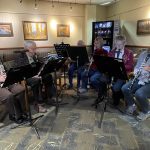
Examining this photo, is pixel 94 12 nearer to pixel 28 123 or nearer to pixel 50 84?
pixel 50 84

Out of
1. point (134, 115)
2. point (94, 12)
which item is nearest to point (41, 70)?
point (134, 115)

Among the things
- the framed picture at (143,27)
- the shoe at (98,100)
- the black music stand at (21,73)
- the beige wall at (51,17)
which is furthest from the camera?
the beige wall at (51,17)

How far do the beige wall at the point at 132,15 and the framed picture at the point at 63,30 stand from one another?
6.28 feet

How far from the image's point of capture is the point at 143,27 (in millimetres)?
5352

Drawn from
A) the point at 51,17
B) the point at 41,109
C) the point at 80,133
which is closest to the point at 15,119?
the point at 41,109

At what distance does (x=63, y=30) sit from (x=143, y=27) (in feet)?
10.1

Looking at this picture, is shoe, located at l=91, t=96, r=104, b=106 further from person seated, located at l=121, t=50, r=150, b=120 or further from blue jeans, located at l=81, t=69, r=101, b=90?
person seated, located at l=121, t=50, r=150, b=120

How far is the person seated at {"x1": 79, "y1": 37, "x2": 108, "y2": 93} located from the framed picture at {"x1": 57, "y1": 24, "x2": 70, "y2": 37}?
3.33 metres

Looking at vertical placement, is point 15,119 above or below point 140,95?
below

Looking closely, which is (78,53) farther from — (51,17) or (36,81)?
(51,17)

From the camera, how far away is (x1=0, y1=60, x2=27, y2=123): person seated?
2677mm

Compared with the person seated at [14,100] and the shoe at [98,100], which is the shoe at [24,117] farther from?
the shoe at [98,100]

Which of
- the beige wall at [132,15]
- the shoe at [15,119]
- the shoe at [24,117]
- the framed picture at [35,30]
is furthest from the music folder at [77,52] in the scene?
the framed picture at [35,30]

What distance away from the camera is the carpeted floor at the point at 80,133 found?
87.7 inches
